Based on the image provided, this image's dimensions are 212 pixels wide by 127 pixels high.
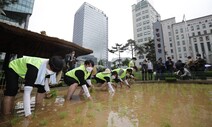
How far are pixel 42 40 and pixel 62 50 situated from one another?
185 centimetres

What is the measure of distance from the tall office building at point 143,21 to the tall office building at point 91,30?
938 inches

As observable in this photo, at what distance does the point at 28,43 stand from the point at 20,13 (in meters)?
33.2

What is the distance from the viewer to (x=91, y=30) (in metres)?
80.9

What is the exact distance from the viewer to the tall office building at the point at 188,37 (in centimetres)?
5025

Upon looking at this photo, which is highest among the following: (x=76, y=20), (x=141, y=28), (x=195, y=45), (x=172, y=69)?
(x=76, y=20)

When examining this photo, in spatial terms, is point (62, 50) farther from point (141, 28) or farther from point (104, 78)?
point (141, 28)

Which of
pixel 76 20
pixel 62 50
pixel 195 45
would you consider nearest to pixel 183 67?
pixel 62 50

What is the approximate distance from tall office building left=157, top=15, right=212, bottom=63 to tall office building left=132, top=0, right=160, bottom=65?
20.6 ft

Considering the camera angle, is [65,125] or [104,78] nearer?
[65,125]

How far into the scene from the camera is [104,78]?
226 inches

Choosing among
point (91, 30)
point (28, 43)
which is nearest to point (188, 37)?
point (91, 30)

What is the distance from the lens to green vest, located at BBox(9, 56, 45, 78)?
2281 millimetres

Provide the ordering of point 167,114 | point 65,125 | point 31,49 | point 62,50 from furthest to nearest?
1. point 62,50
2. point 31,49
3. point 167,114
4. point 65,125

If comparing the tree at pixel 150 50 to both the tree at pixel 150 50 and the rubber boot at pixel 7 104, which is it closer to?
the tree at pixel 150 50
